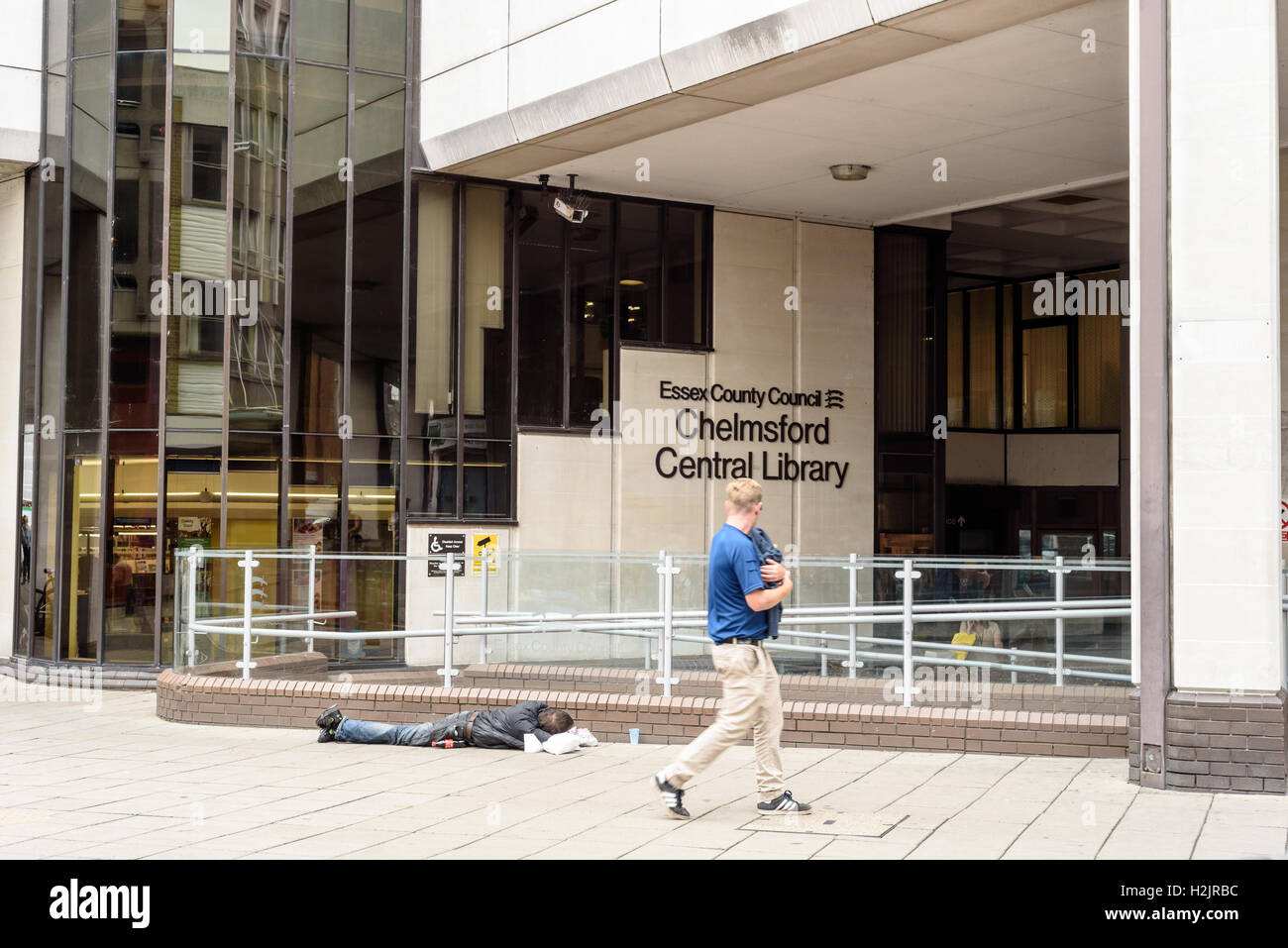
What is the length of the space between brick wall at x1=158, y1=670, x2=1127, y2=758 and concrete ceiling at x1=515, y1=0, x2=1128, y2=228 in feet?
20.9

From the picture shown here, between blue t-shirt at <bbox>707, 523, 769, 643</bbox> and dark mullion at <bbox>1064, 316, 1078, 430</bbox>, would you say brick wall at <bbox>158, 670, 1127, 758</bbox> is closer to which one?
blue t-shirt at <bbox>707, 523, 769, 643</bbox>

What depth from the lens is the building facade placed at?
50.2ft

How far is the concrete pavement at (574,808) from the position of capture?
707 cm

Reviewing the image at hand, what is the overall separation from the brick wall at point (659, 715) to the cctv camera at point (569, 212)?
27.2 ft

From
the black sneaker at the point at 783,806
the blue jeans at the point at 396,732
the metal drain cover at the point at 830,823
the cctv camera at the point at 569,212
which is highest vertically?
the cctv camera at the point at 569,212

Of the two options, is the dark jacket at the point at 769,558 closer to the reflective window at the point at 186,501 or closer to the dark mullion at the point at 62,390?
the reflective window at the point at 186,501

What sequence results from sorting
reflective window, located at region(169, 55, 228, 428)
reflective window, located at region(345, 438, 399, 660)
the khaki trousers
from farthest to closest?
1. reflective window, located at region(345, 438, 399, 660)
2. reflective window, located at region(169, 55, 228, 428)
3. the khaki trousers

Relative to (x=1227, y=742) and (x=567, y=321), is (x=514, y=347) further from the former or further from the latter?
(x=1227, y=742)

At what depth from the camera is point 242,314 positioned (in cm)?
1748

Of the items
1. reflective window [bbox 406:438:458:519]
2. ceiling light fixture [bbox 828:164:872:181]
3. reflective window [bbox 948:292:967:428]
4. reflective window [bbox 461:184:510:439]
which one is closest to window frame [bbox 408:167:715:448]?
reflective window [bbox 461:184:510:439]

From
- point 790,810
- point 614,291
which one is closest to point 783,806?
point 790,810

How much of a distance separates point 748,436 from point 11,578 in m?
10.4

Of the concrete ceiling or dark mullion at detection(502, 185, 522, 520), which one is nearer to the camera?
the concrete ceiling

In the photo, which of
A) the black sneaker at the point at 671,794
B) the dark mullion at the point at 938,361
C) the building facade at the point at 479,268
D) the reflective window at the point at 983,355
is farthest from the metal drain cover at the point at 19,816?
the reflective window at the point at 983,355
